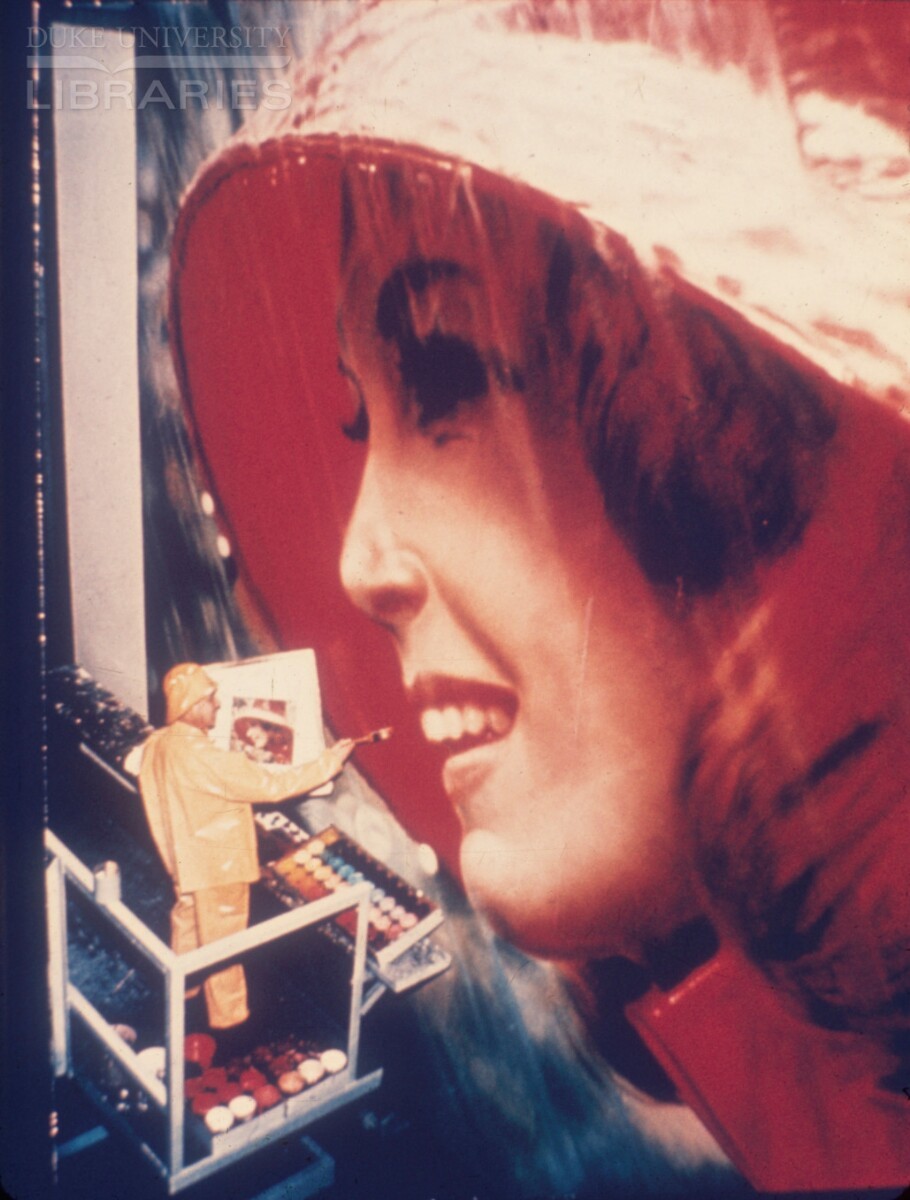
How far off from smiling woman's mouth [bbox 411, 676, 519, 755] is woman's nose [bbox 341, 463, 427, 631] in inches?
5.7

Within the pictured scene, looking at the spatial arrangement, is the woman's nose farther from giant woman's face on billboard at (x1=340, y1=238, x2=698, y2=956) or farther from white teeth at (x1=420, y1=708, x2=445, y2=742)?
white teeth at (x1=420, y1=708, x2=445, y2=742)

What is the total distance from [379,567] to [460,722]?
0.34m

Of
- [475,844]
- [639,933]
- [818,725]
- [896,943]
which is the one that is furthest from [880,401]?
[475,844]

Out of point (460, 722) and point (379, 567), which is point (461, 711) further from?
point (379, 567)

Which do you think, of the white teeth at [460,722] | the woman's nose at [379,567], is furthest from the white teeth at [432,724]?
the woman's nose at [379,567]

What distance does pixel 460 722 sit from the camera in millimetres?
1864

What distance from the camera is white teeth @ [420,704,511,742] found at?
1795 mm

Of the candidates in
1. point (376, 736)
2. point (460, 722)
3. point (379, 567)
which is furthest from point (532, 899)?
point (379, 567)

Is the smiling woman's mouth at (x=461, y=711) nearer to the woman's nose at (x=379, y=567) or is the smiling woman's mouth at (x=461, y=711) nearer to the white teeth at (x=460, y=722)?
the white teeth at (x=460, y=722)

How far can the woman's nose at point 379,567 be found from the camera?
1873mm

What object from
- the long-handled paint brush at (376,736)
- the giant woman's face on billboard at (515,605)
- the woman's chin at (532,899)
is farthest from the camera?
the long-handled paint brush at (376,736)

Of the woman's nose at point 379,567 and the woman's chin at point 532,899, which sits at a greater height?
the woman's nose at point 379,567

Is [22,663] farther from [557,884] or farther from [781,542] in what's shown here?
[781,542]

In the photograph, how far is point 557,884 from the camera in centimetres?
176
